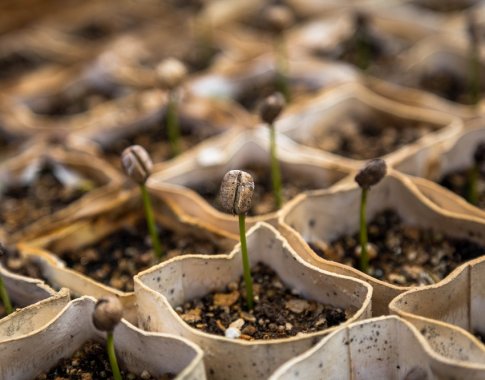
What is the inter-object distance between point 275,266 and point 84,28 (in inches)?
95.9

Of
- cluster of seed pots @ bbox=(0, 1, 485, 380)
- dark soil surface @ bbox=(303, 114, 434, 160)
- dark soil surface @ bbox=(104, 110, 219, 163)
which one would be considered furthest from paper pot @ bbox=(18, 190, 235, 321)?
dark soil surface @ bbox=(303, 114, 434, 160)

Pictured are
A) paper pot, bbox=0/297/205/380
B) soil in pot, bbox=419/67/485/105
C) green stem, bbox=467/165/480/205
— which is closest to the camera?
paper pot, bbox=0/297/205/380

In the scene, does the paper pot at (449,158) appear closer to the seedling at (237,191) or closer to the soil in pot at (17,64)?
the seedling at (237,191)

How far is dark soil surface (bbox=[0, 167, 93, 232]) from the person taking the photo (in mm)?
2334

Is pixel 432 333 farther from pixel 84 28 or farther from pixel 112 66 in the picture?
→ pixel 84 28

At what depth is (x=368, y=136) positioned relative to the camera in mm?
2580

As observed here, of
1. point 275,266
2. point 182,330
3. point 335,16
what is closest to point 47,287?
point 182,330

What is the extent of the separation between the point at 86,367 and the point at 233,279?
15.8 inches

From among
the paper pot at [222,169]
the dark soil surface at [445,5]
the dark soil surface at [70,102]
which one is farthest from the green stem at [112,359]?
the dark soil surface at [445,5]

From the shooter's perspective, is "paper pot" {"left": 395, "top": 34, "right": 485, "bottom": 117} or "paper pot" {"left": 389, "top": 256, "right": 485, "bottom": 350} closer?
"paper pot" {"left": 389, "top": 256, "right": 485, "bottom": 350}

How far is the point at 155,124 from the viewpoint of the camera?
2746 mm

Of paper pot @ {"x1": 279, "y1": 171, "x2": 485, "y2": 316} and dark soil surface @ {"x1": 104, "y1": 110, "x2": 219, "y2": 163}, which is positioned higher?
paper pot @ {"x1": 279, "y1": 171, "x2": 485, "y2": 316}

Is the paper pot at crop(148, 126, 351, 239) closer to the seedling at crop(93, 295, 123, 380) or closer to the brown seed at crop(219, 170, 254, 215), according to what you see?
the brown seed at crop(219, 170, 254, 215)

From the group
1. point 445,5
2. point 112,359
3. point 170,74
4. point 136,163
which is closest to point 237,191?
point 136,163
